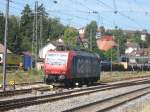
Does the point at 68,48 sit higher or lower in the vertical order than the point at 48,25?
lower

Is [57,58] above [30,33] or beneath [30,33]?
beneath

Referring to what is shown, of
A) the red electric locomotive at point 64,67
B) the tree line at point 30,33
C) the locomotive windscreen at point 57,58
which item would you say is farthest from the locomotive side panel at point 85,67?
the tree line at point 30,33

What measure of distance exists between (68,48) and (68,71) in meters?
2.18

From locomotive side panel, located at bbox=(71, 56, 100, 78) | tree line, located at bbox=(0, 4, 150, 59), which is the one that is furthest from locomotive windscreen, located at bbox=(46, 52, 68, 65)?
tree line, located at bbox=(0, 4, 150, 59)

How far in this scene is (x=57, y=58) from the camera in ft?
117

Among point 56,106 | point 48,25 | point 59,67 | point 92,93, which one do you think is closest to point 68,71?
point 59,67

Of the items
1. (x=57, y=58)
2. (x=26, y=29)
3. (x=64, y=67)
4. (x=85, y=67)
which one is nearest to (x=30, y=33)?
(x=26, y=29)

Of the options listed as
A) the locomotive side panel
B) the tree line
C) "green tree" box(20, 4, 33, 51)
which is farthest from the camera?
"green tree" box(20, 4, 33, 51)

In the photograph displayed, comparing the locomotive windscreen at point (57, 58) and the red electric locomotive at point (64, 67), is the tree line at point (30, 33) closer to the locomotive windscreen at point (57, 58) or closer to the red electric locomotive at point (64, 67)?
the red electric locomotive at point (64, 67)

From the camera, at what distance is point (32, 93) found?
94.5 ft

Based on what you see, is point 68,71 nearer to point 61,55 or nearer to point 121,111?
point 61,55

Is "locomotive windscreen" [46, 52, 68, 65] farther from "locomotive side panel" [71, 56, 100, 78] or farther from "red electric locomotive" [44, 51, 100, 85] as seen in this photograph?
"locomotive side panel" [71, 56, 100, 78]

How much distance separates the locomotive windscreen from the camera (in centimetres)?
3534

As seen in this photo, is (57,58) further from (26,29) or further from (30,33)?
(26,29)
